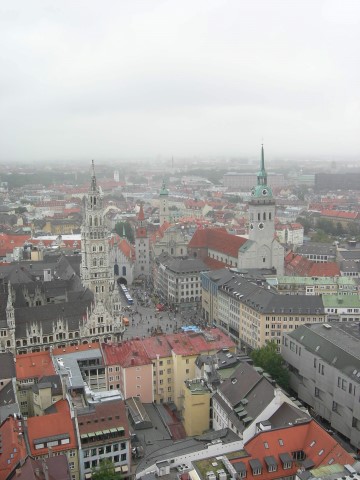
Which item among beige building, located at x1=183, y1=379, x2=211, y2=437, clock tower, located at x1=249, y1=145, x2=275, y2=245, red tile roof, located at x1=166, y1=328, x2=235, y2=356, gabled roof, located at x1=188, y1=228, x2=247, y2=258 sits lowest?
beige building, located at x1=183, y1=379, x2=211, y2=437

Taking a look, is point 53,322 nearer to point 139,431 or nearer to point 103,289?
point 103,289

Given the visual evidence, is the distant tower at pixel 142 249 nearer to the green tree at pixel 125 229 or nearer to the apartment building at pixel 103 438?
the green tree at pixel 125 229

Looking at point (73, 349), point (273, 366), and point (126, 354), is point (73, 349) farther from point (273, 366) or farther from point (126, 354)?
point (273, 366)

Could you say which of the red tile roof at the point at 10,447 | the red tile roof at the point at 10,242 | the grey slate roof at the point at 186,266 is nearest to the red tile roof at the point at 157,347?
the red tile roof at the point at 10,447

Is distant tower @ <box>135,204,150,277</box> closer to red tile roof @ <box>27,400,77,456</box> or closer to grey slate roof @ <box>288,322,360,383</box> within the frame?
grey slate roof @ <box>288,322,360,383</box>

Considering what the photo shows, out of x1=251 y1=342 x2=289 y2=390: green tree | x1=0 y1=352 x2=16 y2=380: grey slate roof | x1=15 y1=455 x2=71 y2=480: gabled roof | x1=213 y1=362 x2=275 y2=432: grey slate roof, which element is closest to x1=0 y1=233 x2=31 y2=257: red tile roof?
x1=0 y1=352 x2=16 y2=380: grey slate roof

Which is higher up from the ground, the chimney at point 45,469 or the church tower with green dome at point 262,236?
the church tower with green dome at point 262,236
